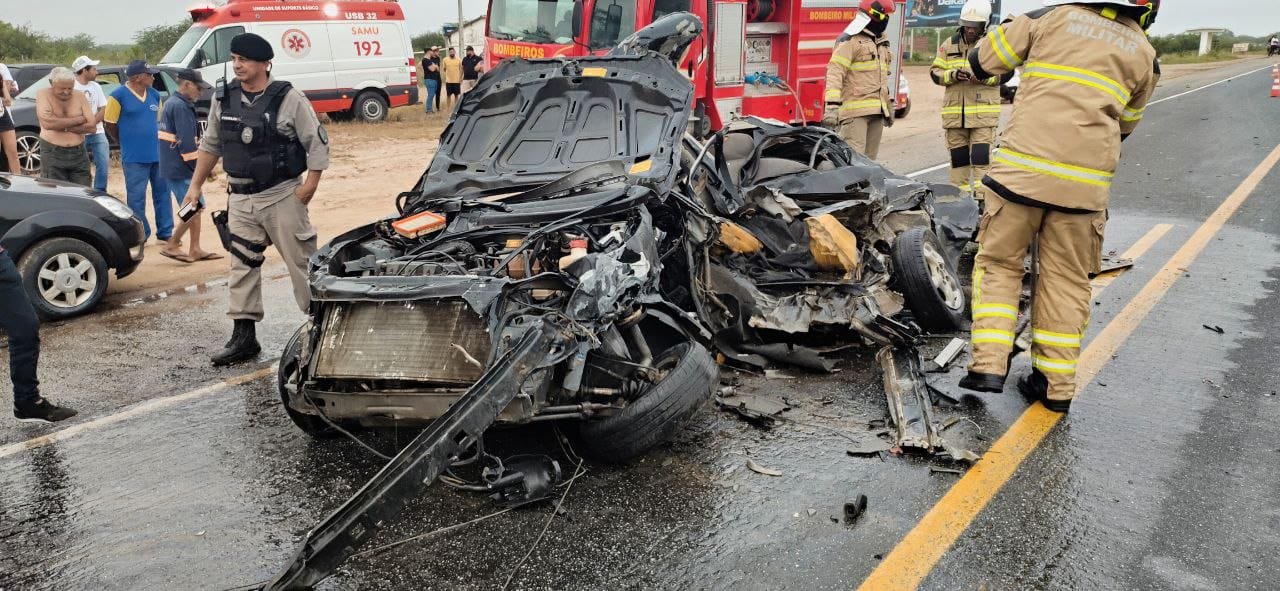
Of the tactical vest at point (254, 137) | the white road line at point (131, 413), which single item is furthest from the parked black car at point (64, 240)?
the white road line at point (131, 413)

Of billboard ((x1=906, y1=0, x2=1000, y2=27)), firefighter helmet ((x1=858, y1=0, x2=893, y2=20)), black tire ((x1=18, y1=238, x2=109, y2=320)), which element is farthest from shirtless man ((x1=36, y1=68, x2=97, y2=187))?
billboard ((x1=906, y1=0, x2=1000, y2=27))

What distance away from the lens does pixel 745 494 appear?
3.70 metres

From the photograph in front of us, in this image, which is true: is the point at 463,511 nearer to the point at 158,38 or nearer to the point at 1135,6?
the point at 1135,6

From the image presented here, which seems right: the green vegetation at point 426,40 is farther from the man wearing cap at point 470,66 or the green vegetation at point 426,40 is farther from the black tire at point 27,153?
the black tire at point 27,153

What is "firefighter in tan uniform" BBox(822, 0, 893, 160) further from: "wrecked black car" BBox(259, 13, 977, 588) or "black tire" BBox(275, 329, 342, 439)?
"black tire" BBox(275, 329, 342, 439)

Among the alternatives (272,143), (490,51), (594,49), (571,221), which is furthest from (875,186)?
(490,51)

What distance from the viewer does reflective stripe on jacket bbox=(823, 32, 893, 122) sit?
8.55 meters

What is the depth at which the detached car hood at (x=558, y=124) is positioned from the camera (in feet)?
16.6

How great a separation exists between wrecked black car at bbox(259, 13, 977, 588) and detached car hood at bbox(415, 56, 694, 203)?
1cm

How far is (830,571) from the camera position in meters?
3.14

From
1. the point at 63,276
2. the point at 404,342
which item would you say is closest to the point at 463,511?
the point at 404,342

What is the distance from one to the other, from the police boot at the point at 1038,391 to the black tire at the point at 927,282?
814mm

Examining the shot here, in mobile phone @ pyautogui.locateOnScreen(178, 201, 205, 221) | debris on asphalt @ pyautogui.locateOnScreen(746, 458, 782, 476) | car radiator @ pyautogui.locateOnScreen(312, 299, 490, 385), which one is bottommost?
debris on asphalt @ pyautogui.locateOnScreen(746, 458, 782, 476)

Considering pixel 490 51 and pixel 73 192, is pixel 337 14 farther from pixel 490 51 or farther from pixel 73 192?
pixel 73 192
